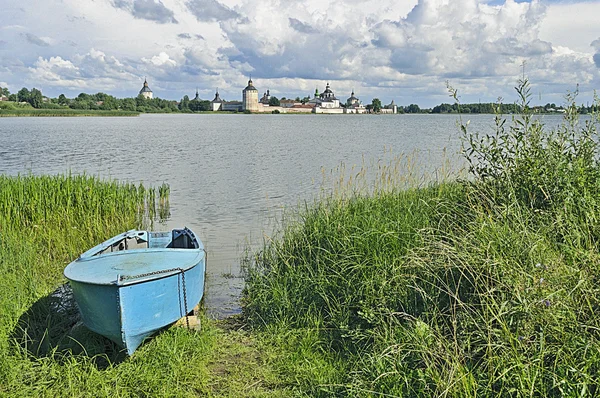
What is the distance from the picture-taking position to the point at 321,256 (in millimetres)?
6457

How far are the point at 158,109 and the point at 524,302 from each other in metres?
139

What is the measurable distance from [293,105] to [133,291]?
6404 inches

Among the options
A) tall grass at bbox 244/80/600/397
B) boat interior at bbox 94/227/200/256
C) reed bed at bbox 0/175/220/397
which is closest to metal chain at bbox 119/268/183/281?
reed bed at bbox 0/175/220/397

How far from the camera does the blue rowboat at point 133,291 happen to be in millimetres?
4812

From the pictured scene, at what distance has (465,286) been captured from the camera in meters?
4.52

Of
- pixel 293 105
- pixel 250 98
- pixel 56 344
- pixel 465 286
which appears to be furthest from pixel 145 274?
pixel 293 105

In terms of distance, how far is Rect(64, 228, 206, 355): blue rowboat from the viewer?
4.81 metres

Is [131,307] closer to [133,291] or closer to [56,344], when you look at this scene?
[133,291]

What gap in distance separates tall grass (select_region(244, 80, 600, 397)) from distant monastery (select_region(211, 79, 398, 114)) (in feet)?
488

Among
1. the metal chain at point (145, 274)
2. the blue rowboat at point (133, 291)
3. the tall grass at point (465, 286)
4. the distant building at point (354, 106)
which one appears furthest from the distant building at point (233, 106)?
the metal chain at point (145, 274)

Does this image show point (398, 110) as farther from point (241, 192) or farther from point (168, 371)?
point (168, 371)

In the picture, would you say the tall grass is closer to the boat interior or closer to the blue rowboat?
the blue rowboat

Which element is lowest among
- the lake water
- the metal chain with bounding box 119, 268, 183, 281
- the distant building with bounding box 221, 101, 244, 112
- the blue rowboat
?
the lake water

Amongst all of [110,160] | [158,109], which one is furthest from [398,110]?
[110,160]
